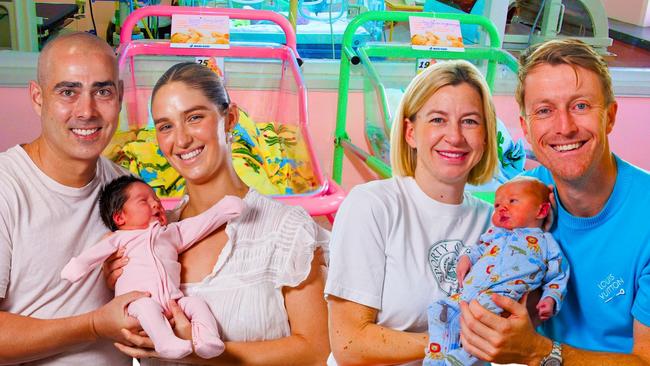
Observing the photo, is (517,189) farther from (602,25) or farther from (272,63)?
(602,25)

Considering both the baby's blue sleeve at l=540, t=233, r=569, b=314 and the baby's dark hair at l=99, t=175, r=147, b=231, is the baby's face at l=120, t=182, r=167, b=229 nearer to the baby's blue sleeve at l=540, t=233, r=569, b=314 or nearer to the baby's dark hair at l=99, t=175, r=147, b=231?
the baby's dark hair at l=99, t=175, r=147, b=231

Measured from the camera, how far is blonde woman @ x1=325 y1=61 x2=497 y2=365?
1304 mm

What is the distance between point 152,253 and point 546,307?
2.30ft

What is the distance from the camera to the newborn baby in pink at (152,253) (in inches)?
51.3

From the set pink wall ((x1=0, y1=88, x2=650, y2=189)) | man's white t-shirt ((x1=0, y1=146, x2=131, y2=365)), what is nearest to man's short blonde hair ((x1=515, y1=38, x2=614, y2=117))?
man's white t-shirt ((x1=0, y1=146, x2=131, y2=365))

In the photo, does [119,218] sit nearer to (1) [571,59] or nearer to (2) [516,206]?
(2) [516,206]

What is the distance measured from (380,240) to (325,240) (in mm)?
190

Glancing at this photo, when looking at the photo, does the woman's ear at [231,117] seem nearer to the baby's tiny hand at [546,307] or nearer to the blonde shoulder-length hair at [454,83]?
the blonde shoulder-length hair at [454,83]

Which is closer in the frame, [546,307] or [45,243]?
[546,307]

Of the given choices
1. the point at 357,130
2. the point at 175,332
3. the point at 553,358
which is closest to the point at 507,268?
the point at 553,358

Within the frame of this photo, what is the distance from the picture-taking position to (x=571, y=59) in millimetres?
1299

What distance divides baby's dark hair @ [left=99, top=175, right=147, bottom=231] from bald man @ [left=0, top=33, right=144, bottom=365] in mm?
56

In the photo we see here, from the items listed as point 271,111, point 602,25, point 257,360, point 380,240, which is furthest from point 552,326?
point 602,25

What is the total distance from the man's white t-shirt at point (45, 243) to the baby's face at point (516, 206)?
Answer: 0.76 meters
